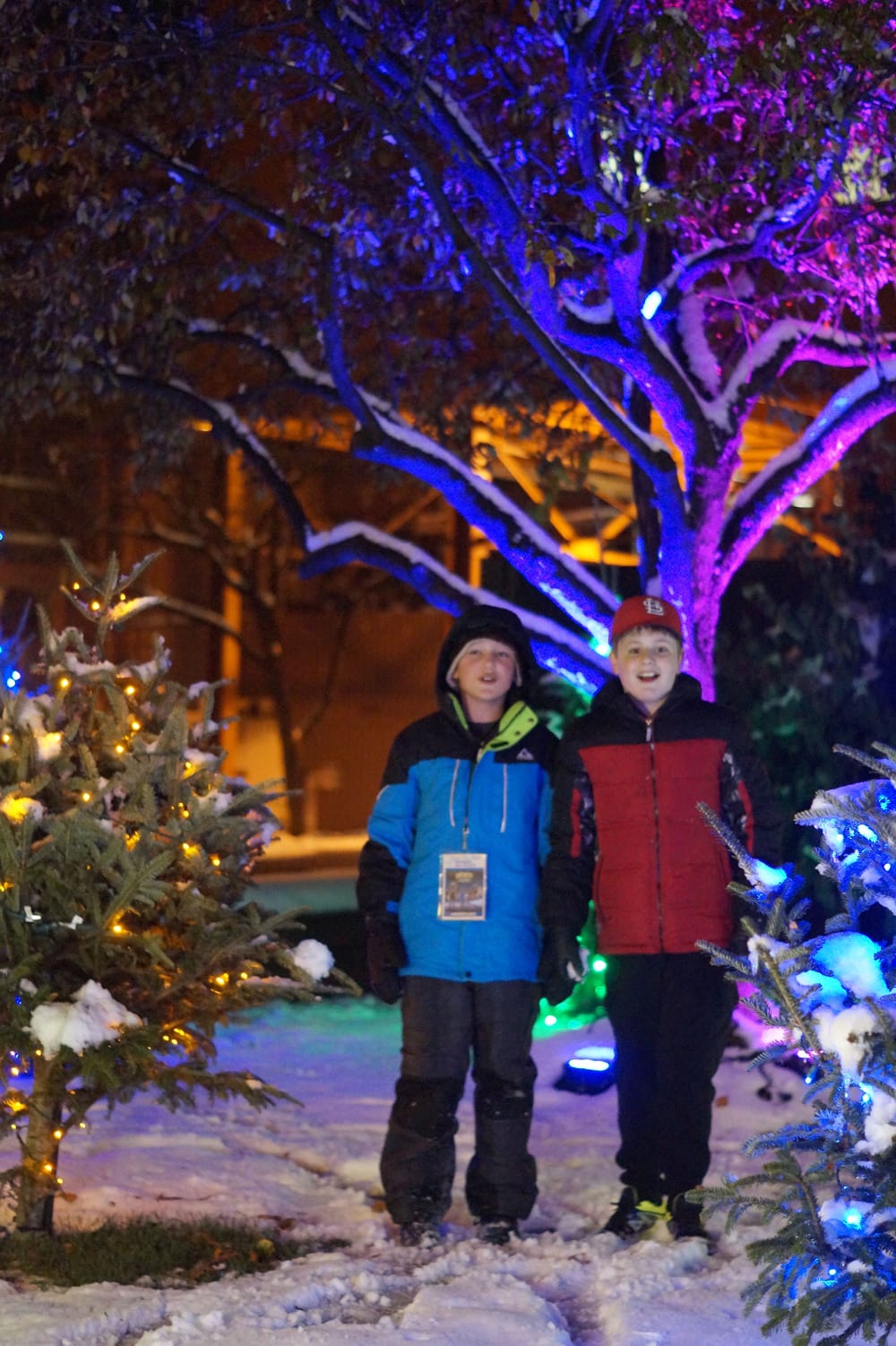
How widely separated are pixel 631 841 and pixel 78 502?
1372 centimetres

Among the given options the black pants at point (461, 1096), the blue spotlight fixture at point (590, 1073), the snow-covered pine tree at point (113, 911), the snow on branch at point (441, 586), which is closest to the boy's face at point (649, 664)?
the black pants at point (461, 1096)

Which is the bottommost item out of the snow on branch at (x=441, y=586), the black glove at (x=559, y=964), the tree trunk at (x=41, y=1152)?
the tree trunk at (x=41, y=1152)

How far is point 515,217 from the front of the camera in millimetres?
6062

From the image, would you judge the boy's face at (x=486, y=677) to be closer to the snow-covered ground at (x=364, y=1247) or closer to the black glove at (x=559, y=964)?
the black glove at (x=559, y=964)

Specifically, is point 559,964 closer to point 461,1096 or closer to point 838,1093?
point 461,1096

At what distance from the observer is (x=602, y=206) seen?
5770 millimetres

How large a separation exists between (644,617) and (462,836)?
901 mm

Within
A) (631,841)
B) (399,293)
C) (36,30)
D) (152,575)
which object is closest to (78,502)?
(152,575)

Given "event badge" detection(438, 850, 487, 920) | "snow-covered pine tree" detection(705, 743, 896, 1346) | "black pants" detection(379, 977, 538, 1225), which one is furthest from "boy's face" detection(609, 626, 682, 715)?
"snow-covered pine tree" detection(705, 743, 896, 1346)

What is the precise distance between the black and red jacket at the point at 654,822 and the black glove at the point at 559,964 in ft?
0.14

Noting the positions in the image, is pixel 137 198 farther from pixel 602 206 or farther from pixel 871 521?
pixel 871 521

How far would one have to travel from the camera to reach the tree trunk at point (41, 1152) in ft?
13.4

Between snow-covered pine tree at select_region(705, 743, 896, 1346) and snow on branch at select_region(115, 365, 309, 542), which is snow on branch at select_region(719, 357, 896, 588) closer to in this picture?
snow on branch at select_region(115, 365, 309, 542)

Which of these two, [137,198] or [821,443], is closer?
[821,443]
